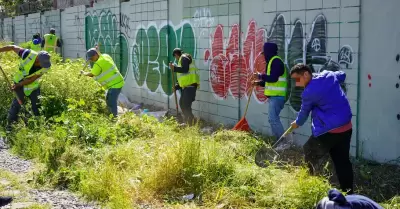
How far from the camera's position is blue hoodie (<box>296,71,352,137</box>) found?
580cm

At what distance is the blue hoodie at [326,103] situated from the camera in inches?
228

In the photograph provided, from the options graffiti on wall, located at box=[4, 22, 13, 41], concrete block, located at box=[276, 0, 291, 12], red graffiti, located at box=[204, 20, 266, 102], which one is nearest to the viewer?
concrete block, located at box=[276, 0, 291, 12]

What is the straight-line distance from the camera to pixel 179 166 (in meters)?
5.92

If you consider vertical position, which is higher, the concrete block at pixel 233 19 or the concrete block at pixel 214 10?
the concrete block at pixel 214 10

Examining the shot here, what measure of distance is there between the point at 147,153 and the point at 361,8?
3.56 metres

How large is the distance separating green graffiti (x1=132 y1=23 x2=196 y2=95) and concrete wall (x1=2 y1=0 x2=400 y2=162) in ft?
0.08

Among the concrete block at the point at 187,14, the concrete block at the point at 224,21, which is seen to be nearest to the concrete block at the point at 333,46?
the concrete block at the point at 224,21

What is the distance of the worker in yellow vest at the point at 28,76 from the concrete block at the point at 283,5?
409cm

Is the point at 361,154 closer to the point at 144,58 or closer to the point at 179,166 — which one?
the point at 179,166

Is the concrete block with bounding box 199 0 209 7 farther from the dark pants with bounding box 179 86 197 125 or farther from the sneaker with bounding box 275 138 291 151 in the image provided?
the sneaker with bounding box 275 138 291 151

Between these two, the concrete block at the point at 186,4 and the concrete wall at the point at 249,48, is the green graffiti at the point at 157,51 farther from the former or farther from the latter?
the concrete block at the point at 186,4

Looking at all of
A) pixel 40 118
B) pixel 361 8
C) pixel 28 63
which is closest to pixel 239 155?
pixel 361 8

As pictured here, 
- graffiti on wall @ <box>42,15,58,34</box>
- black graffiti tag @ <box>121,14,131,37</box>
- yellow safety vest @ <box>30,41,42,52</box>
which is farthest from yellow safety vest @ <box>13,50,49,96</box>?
graffiti on wall @ <box>42,15,58,34</box>

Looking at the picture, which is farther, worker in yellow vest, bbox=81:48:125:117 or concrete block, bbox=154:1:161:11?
concrete block, bbox=154:1:161:11
